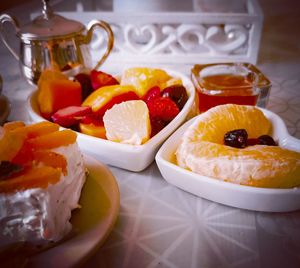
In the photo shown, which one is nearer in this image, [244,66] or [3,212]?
[3,212]

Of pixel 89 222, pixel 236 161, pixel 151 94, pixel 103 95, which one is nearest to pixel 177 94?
pixel 151 94

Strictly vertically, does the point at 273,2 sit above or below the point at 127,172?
above

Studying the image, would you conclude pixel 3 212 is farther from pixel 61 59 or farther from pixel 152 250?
pixel 61 59

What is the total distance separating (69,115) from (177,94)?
9.7 inches

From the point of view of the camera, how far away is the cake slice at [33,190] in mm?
395

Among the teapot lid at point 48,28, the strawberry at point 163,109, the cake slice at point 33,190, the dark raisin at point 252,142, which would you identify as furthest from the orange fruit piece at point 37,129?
the teapot lid at point 48,28

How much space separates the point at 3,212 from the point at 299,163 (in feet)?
1.38

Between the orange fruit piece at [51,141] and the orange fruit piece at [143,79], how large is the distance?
0.31 meters

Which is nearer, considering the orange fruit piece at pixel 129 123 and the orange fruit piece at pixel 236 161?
the orange fruit piece at pixel 236 161

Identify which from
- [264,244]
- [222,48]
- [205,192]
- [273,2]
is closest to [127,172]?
[205,192]

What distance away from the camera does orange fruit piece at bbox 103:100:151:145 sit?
1.94 feet

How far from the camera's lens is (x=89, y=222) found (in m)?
0.42

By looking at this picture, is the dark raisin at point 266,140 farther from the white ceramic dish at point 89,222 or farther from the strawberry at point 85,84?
the strawberry at point 85,84

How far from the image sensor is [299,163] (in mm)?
479
